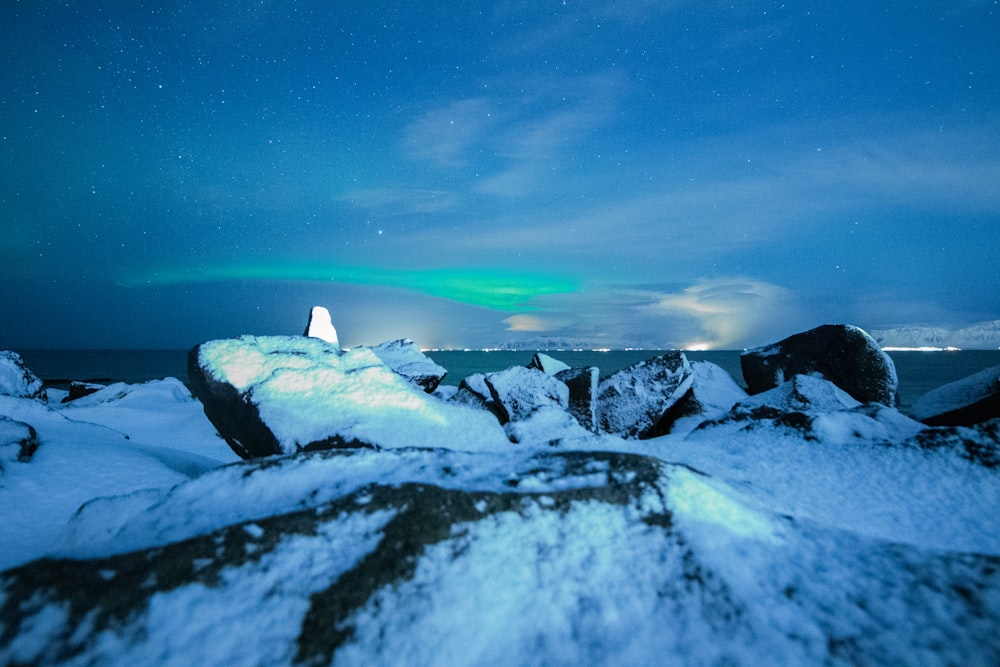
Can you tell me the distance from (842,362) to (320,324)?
1630 cm

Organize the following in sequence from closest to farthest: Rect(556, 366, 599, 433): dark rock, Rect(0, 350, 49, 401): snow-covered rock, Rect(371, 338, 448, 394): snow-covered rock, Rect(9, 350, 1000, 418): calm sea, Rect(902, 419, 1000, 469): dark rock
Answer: Rect(902, 419, 1000, 469): dark rock, Rect(556, 366, 599, 433): dark rock, Rect(371, 338, 448, 394): snow-covered rock, Rect(0, 350, 49, 401): snow-covered rock, Rect(9, 350, 1000, 418): calm sea

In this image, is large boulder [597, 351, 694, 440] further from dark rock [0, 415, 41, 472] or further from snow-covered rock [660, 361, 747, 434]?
dark rock [0, 415, 41, 472]

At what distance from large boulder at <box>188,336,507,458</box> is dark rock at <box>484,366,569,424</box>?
2189 millimetres

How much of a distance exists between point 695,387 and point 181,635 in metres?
9.55

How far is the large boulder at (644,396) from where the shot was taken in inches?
322

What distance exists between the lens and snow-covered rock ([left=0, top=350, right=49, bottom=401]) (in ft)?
30.0

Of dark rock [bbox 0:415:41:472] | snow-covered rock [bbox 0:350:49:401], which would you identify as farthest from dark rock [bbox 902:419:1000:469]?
snow-covered rock [bbox 0:350:49:401]

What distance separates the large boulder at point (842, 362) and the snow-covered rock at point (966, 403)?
3406 millimetres

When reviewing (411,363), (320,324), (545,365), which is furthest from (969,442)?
(320,324)

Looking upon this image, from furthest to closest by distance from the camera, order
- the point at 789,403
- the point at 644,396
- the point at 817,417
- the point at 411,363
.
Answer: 1. the point at 411,363
2. the point at 644,396
3. the point at 789,403
4. the point at 817,417

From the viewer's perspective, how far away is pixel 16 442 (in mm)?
3227

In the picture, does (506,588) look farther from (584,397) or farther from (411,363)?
(411,363)

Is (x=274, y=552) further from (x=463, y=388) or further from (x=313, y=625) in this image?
(x=463, y=388)

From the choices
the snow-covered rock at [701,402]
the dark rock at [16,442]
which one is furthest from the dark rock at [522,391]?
the dark rock at [16,442]
